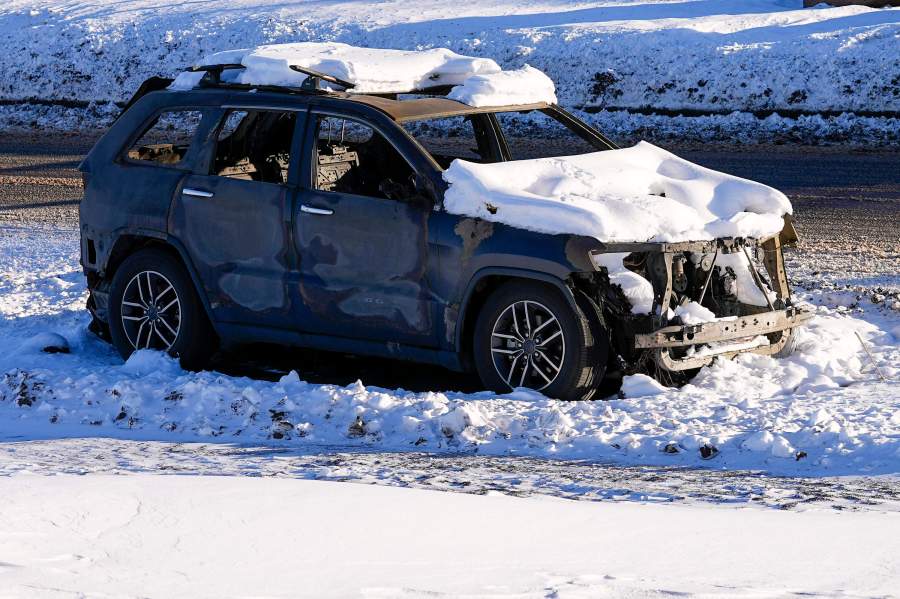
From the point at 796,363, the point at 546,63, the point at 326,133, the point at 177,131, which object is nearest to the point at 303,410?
the point at 326,133

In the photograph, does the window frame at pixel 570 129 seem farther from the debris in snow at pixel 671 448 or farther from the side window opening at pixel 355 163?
the debris in snow at pixel 671 448

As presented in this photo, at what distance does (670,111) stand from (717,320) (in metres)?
14.2

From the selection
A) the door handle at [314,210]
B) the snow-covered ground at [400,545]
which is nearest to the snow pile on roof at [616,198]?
the door handle at [314,210]

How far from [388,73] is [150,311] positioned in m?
2.00

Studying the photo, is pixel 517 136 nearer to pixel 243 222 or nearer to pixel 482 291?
pixel 243 222

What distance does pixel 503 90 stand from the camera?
337 inches

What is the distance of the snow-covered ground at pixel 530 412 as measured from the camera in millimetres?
6691

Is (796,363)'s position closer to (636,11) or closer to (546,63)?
(546,63)

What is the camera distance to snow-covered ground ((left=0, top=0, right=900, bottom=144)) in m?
20.8

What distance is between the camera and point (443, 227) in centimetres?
755

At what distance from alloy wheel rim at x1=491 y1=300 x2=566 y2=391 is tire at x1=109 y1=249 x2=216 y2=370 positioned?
193 centimetres

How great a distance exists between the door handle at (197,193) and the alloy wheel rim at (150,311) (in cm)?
51

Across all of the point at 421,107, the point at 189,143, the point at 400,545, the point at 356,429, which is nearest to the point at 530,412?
the point at 356,429

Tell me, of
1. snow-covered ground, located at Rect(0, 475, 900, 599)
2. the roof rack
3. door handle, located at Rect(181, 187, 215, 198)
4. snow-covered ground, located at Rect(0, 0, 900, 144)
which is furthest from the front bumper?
snow-covered ground, located at Rect(0, 0, 900, 144)
